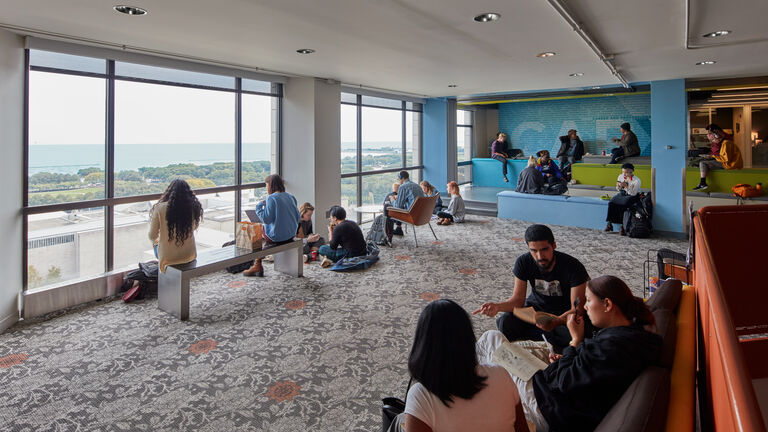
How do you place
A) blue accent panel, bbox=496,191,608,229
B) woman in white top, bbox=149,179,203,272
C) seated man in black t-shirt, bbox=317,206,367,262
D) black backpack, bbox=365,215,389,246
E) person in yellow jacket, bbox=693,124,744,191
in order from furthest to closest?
blue accent panel, bbox=496,191,608,229, person in yellow jacket, bbox=693,124,744,191, black backpack, bbox=365,215,389,246, seated man in black t-shirt, bbox=317,206,367,262, woman in white top, bbox=149,179,203,272

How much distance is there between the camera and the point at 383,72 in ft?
23.6

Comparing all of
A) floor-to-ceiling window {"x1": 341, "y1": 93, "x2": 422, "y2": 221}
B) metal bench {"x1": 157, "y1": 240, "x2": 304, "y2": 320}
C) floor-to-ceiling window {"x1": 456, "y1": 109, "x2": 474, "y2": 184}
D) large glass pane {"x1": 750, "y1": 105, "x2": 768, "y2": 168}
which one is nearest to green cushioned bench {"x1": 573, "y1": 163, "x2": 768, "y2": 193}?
large glass pane {"x1": 750, "y1": 105, "x2": 768, "y2": 168}

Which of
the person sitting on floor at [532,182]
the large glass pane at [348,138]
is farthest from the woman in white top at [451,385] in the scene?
the person sitting on floor at [532,182]

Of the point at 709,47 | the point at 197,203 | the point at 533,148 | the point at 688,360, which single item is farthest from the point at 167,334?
the point at 533,148

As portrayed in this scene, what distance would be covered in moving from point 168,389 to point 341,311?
1.90 m

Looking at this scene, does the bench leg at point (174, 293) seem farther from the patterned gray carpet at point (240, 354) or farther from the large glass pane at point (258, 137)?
the large glass pane at point (258, 137)

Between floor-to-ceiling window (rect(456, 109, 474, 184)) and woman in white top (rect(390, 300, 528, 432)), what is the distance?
13.8 m

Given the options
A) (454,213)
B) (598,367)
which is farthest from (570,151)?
(598,367)

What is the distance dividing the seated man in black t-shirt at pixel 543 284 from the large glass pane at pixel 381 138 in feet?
22.2

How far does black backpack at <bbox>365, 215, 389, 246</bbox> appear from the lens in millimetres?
7805

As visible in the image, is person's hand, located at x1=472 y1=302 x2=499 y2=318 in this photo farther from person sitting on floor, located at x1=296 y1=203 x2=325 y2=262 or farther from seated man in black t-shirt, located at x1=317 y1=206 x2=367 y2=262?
person sitting on floor, located at x1=296 y1=203 x2=325 y2=262

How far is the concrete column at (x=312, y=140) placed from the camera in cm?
769

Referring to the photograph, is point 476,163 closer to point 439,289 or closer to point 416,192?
point 416,192

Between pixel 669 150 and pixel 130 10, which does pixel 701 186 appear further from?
pixel 130 10
